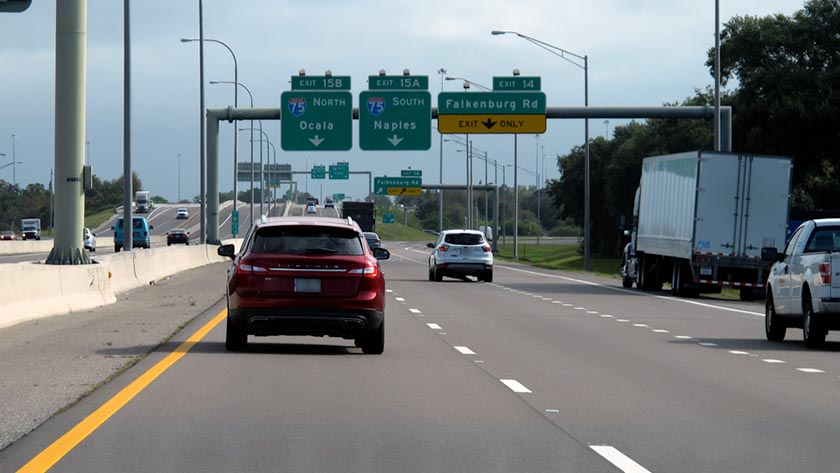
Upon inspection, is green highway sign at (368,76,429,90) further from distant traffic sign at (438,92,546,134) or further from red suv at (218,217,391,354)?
red suv at (218,217,391,354)

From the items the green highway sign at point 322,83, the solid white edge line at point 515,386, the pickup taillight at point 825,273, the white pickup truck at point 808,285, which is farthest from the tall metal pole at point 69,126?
the green highway sign at point 322,83

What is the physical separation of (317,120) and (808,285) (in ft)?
131

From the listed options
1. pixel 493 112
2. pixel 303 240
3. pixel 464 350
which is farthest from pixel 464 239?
pixel 303 240

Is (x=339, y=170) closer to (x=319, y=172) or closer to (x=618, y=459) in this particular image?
(x=319, y=172)

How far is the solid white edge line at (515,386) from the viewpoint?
44.9 ft

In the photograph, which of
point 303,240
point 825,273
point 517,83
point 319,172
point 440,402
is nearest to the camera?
point 440,402

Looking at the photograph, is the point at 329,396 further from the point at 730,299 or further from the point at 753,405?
the point at 730,299

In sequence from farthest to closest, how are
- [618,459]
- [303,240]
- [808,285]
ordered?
[808,285] → [303,240] → [618,459]

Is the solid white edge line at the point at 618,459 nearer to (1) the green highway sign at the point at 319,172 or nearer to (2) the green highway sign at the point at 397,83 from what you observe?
(2) the green highway sign at the point at 397,83

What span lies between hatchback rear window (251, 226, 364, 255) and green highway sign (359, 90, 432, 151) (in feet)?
134

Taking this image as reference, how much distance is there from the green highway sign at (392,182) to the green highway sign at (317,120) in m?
66.7

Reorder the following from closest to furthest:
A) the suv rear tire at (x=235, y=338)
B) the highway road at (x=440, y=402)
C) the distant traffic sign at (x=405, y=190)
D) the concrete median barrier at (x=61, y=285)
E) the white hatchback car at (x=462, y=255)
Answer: the highway road at (x=440, y=402) < the suv rear tire at (x=235, y=338) < the concrete median barrier at (x=61, y=285) < the white hatchback car at (x=462, y=255) < the distant traffic sign at (x=405, y=190)

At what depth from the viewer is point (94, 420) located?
11.0 m

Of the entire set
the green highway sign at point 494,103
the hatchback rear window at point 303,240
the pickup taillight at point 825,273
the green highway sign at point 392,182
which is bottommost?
the pickup taillight at point 825,273
